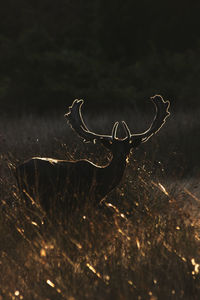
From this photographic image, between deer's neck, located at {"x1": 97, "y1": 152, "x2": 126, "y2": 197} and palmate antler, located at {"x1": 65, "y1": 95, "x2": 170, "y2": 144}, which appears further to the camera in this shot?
palmate antler, located at {"x1": 65, "y1": 95, "x2": 170, "y2": 144}

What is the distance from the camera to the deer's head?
5.64 meters

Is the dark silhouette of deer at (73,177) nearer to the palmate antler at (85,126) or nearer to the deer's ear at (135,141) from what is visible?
the deer's ear at (135,141)

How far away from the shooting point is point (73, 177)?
5.72m

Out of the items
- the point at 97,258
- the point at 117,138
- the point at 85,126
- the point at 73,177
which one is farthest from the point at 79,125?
the point at 97,258

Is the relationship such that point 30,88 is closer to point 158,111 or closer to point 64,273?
point 158,111

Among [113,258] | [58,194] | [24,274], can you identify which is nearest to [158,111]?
[58,194]

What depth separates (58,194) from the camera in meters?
5.72

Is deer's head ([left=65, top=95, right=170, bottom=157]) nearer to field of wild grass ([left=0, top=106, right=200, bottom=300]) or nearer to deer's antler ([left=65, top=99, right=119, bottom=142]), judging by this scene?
deer's antler ([left=65, top=99, right=119, bottom=142])

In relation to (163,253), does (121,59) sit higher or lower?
higher

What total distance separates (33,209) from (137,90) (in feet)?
51.2

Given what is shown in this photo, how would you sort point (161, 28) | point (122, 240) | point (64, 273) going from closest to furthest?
point (64, 273) → point (122, 240) → point (161, 28)

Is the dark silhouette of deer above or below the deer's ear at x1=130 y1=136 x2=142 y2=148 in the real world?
below

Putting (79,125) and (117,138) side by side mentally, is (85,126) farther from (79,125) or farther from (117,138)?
(117,138)

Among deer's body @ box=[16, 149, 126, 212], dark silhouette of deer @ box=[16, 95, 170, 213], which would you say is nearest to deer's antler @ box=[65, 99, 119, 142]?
dark silhouette of deer @ box=[16, 95, 170, 213]
